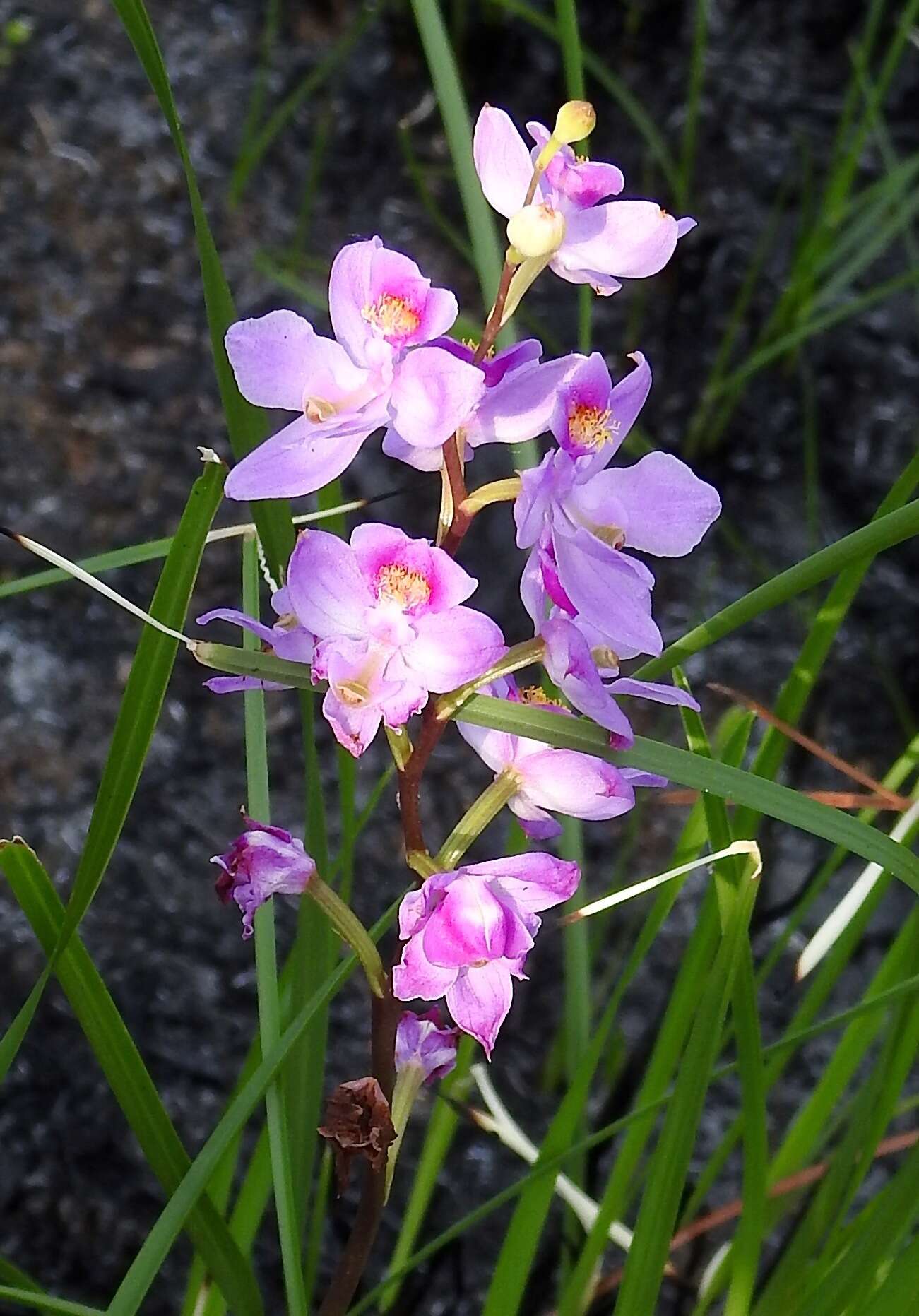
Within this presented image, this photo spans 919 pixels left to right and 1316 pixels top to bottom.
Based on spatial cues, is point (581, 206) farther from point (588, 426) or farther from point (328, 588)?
point (328, 588)

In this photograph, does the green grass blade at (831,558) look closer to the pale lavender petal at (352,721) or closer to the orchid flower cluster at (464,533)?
the orchid flower cluster at (464,533)

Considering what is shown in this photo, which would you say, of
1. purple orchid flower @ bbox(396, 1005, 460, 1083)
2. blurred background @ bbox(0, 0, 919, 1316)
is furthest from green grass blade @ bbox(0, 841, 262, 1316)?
blurred background @ bbox(0, 0, 919, 1316)

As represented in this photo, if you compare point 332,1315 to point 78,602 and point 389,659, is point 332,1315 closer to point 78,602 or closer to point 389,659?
point 389,659

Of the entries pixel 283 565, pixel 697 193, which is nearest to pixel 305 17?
pixel 697 193

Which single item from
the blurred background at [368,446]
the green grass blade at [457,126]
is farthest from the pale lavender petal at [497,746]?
the blurred background at [368,446]

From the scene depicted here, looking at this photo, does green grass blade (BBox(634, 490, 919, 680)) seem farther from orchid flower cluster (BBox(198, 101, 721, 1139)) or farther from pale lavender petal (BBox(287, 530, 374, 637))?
pale lavender petal (BBox(287, 530, 374, 637))
